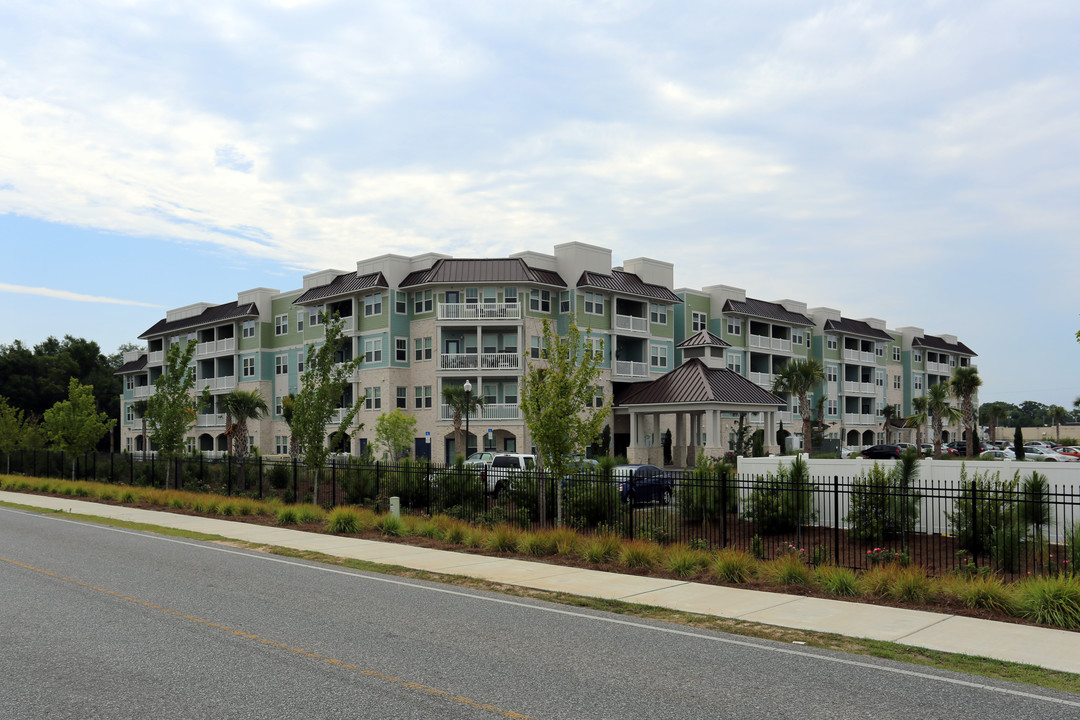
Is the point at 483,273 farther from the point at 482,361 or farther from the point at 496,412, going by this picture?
the point at 496,412

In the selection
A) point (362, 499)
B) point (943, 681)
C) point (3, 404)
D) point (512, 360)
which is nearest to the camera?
point (943, 681)

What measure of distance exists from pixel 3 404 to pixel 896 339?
79.0m

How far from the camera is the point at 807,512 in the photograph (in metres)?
19.7

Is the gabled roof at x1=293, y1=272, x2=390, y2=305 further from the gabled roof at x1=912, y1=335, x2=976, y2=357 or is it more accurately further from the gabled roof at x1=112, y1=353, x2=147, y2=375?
the gabled roof at x1=912, y1=335, x2=976, y2=357

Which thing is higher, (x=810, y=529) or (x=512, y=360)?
(x=512, y=360)

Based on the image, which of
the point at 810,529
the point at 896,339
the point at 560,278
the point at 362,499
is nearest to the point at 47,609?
the point at 810,529

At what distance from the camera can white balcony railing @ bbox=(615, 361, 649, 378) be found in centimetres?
5556

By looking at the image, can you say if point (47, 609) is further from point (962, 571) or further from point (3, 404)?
point (3, 404)

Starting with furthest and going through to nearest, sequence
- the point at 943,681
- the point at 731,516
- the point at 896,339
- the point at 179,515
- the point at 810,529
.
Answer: the point at 896,339 < the point at 179,515 < the point at 731,516 < the point at 810,529 < the point at 943,681

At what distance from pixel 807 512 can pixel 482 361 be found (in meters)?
33.8

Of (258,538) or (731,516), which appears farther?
(731,516)

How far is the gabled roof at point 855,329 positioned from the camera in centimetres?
7438

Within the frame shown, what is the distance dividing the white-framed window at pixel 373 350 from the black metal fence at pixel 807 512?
83.6ft

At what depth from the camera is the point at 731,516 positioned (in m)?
21.7
